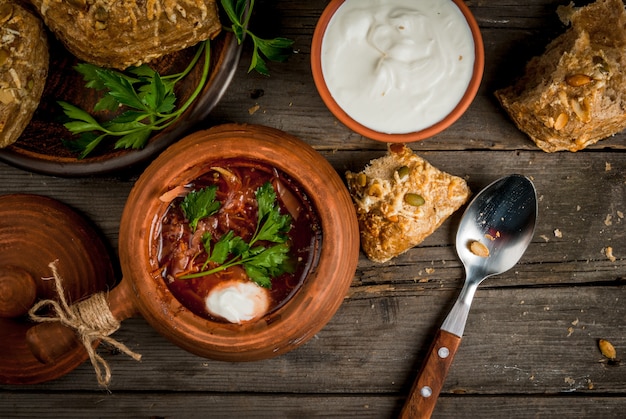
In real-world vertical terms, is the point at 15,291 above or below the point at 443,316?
above

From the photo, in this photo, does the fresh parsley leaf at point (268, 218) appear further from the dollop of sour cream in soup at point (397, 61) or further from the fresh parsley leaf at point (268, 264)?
the dollop of sour cream in soup at point (397, 61)

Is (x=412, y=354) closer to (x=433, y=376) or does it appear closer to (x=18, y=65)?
(x=433, y=376)

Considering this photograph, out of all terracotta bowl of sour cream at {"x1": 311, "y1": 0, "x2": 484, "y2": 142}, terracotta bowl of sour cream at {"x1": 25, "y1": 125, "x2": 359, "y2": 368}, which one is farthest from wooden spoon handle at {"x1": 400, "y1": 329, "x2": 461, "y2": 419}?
terracotta bowl of sour cream at {"x1": 311, "y1": 0, "x2": 484, "y2": 142}

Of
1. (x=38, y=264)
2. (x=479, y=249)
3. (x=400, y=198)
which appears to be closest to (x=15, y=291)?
(x=38, y=264)

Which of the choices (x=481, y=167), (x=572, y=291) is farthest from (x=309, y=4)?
(x=572, y=291)

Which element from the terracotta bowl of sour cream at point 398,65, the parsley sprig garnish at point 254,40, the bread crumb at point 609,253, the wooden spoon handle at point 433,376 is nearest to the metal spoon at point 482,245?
the wooden spoon handle at point 433,376

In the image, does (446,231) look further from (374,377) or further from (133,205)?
(133,205)
